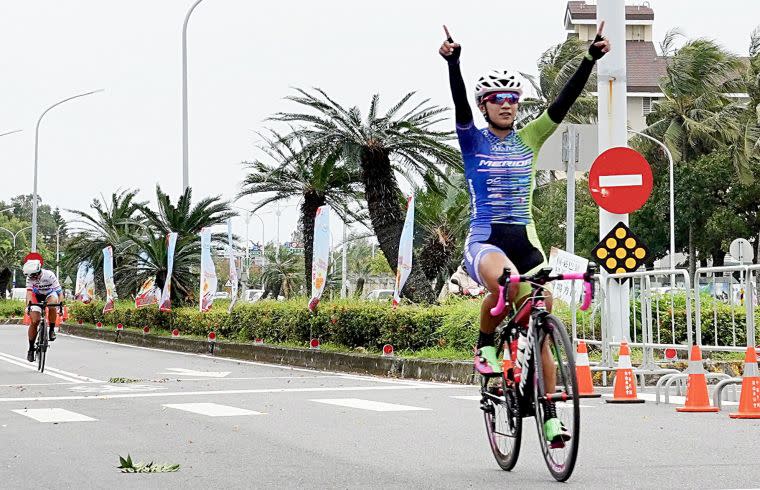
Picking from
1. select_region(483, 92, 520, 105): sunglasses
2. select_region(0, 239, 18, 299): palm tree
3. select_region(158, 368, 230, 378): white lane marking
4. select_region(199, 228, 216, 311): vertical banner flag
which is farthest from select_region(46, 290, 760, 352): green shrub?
select_region(0, 239, 18, 299): palm tree

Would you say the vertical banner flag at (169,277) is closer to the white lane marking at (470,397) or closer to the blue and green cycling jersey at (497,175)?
the white lane marking at (470,397)

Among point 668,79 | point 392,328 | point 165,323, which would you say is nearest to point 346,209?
point 165,323

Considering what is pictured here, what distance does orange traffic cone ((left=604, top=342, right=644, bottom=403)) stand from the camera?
→ 41.2 ft

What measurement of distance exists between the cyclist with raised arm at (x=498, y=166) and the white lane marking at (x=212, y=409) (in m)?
5.02

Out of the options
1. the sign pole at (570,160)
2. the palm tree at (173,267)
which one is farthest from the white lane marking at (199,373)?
the palm tree at (173,267)

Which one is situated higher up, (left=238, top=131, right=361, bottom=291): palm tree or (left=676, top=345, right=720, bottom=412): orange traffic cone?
(left=238, top=131, right=361, bottom=291): palm tree

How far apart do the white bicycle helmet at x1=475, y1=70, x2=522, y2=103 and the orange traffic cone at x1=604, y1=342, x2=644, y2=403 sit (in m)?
6.13

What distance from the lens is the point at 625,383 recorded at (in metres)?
12.6

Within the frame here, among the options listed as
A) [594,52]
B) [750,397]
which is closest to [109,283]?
[750,397]

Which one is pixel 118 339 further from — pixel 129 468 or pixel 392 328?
pixel 129 468

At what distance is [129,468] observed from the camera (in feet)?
24.6

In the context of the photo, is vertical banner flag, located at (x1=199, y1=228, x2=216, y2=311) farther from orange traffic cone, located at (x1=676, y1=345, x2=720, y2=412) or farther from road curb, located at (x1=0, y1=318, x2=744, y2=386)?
orange traffic cone, located at (x1=676, y1=345, x2=720, y2=412)

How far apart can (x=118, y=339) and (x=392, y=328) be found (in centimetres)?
1895

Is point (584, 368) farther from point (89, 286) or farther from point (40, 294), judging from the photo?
point (89, 286)
